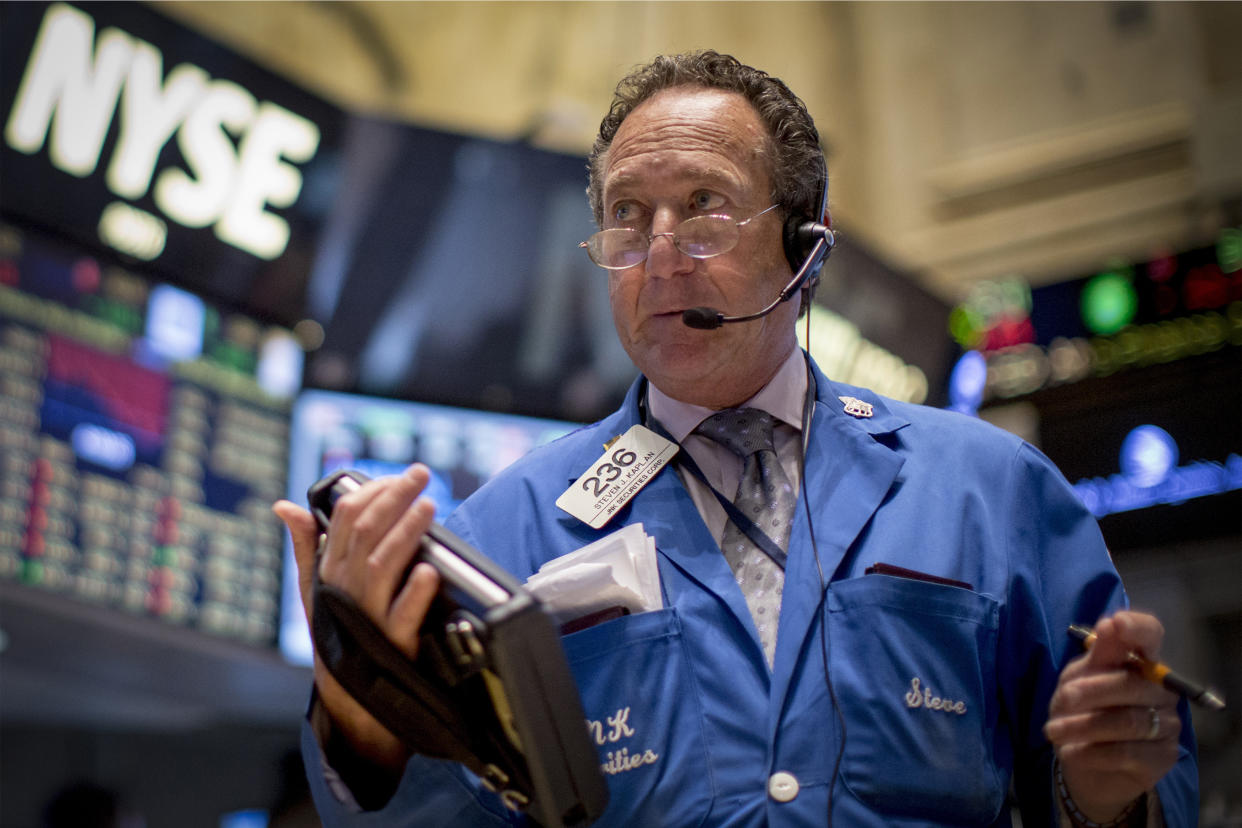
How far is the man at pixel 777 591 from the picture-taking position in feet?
4.04

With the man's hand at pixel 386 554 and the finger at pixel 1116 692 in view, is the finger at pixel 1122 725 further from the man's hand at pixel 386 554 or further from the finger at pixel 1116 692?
the man's hand at pixel 386 554

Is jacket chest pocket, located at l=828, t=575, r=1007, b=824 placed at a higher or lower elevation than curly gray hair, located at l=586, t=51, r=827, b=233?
lower

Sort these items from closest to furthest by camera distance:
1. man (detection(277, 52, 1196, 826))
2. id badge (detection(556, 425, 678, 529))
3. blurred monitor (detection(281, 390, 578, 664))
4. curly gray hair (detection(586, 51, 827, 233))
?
man (detection(277, 52, 1196, 826))
id badge (detection(556, 425, 678, 529))
curly gray hair (detection(586, 51, 827, 233))
blurred monitor (detection(281, 390, 578, 664))

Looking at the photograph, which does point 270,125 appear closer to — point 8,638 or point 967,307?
point 8,638

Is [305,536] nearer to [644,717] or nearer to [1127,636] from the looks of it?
[644,717]

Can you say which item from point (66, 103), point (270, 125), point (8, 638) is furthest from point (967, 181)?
point (8, 638)

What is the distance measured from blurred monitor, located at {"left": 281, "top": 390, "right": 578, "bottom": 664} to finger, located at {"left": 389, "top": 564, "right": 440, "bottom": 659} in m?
2.65

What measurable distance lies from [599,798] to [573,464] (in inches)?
21.9

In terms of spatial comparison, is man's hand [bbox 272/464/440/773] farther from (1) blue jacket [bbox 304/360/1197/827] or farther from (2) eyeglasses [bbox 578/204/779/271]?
(2) eyeglasses [bbox 578/204/779/271]

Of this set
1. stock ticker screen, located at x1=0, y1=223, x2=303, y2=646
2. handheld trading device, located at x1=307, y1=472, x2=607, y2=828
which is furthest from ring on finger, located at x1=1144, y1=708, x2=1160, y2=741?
stock ticker screen, located at x1=0, y1=223, x2=303, y2=646

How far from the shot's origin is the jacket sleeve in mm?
1390

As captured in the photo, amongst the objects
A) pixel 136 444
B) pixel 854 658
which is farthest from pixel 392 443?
pixel 854 658

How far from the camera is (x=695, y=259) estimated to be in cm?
161

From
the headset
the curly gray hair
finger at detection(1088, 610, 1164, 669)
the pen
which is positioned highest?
the curly gray hair
